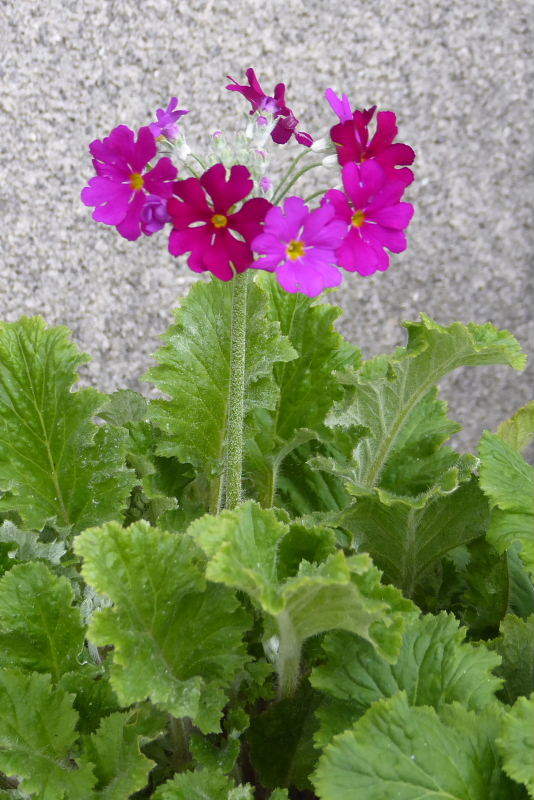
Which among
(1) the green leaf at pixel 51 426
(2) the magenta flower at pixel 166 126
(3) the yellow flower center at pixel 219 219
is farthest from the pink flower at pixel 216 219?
(1) the green leaf at pixel 51 426

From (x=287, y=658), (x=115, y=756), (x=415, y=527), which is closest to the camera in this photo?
(x=115, y=756)

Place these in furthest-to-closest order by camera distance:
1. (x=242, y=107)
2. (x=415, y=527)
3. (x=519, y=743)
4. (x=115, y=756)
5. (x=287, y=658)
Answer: (x=242, y=107)
(x=415, y=527)
(x=287, y=658)
(x=115, y=756)
(x=519, y=743)

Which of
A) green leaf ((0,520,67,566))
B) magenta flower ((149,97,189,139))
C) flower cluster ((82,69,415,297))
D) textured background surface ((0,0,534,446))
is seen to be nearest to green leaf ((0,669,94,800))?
green leaf ((0,520,67,566))

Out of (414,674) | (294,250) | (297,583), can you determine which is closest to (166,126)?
(294,250)

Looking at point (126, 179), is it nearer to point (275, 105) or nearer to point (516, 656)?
point (275, 105)

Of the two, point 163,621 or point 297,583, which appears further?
point 163,621

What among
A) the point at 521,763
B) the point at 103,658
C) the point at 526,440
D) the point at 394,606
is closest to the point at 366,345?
the point at 526,440

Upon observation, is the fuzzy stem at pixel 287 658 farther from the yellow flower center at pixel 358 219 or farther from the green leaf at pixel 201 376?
the yellow flower center at pixel 358 219
